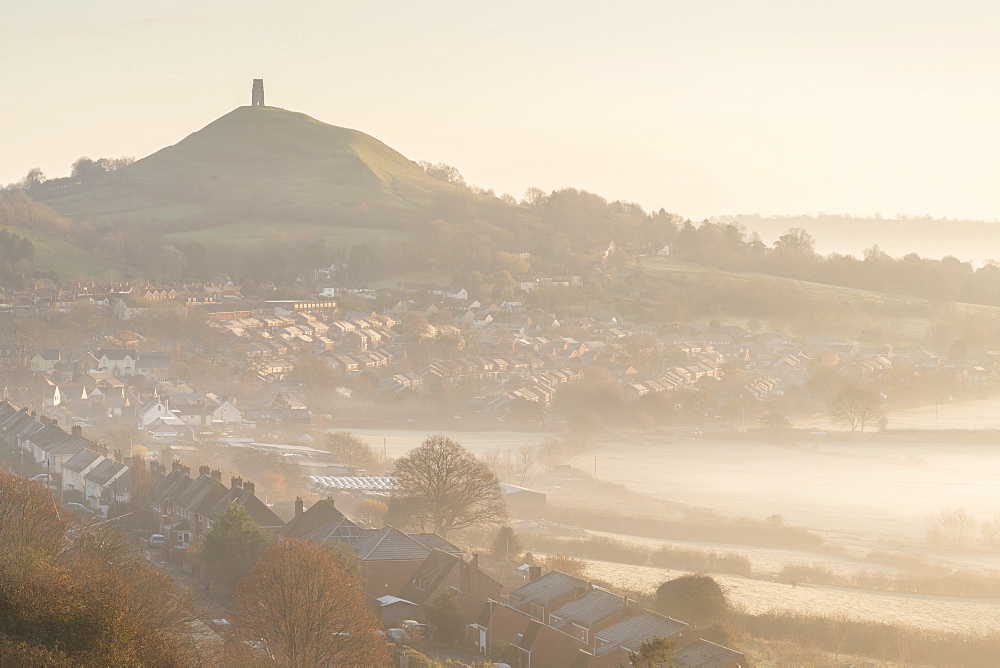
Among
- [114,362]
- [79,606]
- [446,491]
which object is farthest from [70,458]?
[114,362]

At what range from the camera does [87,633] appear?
7652 millimetres

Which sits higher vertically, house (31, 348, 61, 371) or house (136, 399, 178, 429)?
house (31, 348, 61, 371)

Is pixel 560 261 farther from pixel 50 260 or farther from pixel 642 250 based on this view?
pixel 50 260

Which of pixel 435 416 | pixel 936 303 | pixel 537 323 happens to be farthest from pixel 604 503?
pixel 936 303

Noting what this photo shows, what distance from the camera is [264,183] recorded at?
94.1 metres

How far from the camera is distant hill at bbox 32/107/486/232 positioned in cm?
8381

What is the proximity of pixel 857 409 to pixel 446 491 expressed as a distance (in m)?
20.7

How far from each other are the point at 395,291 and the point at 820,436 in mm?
34097

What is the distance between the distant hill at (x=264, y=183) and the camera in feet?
275

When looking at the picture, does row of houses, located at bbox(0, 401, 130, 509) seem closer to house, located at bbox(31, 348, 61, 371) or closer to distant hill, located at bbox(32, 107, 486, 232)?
house, located at bbox(31, 348, 61, 371)

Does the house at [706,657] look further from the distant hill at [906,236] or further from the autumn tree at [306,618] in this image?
the distant hill at [906,236]

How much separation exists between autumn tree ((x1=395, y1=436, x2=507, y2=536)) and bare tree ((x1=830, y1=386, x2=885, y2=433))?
19112 mm

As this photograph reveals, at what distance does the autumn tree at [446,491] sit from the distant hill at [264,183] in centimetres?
6038

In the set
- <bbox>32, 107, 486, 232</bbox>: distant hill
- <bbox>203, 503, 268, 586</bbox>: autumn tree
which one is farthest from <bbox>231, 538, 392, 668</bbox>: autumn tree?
<bbox>32, 107, 486, 232</bbox>: distant hill
